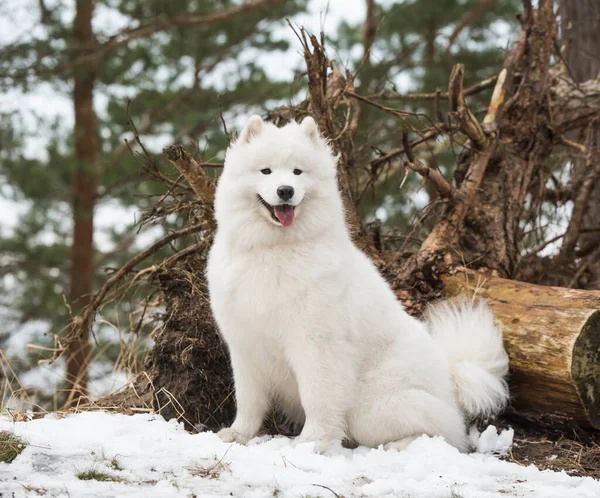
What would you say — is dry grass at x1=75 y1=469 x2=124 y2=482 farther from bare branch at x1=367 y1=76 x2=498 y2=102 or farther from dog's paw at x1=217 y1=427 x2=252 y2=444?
bare branch at x1=367 y1=76 x2=498 y2=102

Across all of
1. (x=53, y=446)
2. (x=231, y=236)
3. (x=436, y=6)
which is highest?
(x=436, y=6)

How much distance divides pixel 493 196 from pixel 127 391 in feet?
10.8

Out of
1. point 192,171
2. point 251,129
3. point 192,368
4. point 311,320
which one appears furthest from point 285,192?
point 192,368

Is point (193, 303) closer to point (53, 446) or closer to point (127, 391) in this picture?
point (127, 391)

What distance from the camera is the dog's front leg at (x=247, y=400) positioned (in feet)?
12.7

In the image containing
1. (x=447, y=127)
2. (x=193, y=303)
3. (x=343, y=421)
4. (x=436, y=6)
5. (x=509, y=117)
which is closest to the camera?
(x=343, y=421)

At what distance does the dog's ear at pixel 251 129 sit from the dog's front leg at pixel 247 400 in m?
1.24

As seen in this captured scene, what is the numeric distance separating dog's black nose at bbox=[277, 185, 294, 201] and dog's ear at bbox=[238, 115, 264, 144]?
49cm

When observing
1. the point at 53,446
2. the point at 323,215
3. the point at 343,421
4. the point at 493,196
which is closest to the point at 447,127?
the point at 493,196

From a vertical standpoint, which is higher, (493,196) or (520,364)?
(493,196)

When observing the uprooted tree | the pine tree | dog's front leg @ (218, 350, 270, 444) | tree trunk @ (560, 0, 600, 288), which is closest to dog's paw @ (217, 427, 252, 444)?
dog's front leg @ (218, 350, 270, 444)

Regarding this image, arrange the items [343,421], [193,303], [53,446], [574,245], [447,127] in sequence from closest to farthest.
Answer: [53,446] < [343,421] < [193,303] < [447,127] < [574,245]

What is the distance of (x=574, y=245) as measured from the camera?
6402 millimetres

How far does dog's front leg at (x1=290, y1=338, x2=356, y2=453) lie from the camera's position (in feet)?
11.9
